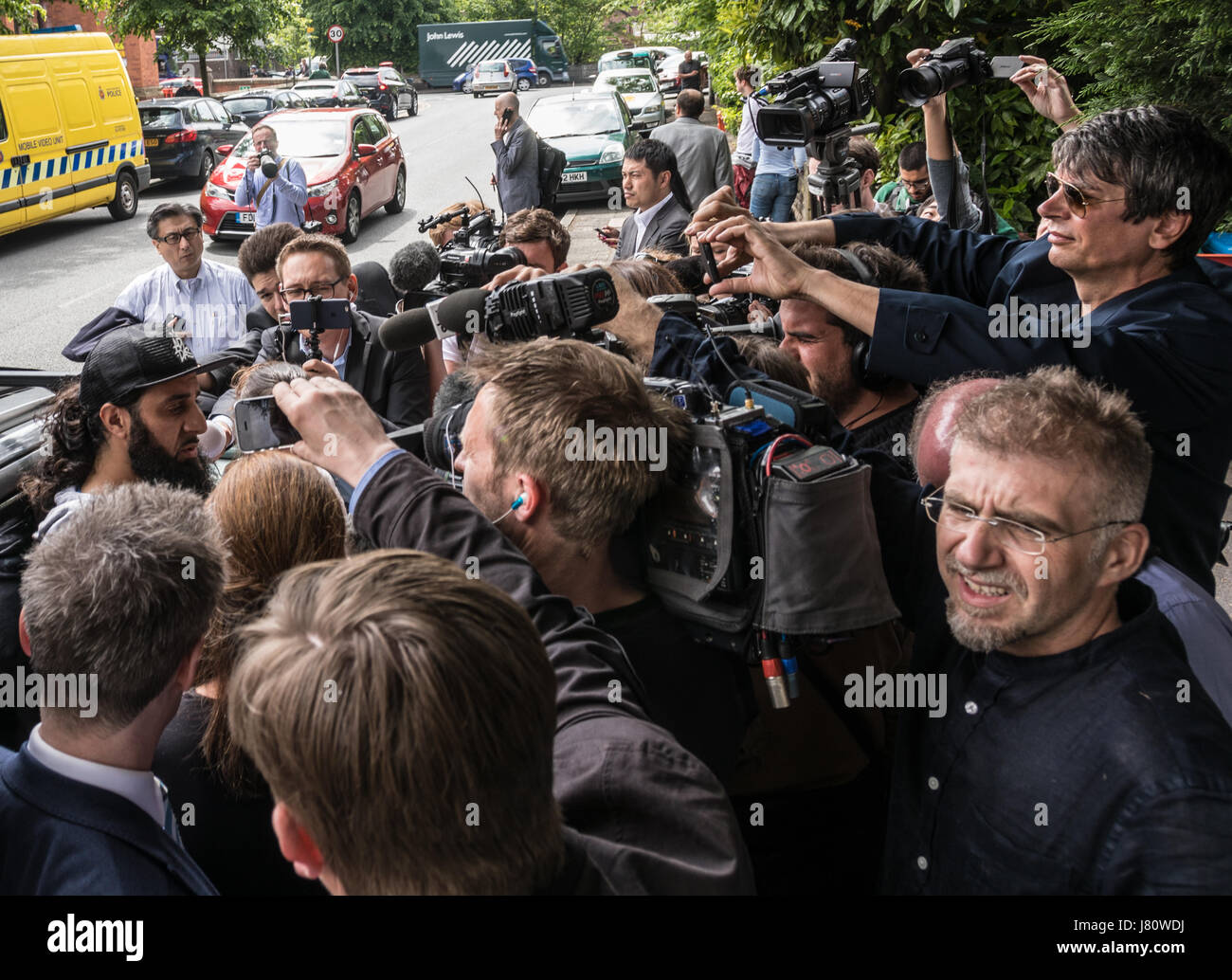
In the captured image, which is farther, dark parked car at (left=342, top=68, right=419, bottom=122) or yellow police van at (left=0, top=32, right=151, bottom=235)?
dark parked car at (left=342, top=68, right=419, bottom=122)

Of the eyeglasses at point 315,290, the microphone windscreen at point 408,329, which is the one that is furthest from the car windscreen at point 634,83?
the microphone windscreen at point 408,329

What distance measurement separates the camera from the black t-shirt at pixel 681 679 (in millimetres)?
2002

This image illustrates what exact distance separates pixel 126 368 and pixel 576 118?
13.6 meters

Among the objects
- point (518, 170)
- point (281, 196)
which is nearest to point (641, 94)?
point (518, 170)

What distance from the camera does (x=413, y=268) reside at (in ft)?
18.1

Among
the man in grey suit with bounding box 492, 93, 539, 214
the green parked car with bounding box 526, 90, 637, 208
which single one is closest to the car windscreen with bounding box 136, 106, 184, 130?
the green parked car with bounding box 526, 90, 637, 208

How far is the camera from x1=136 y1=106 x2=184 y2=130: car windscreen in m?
19.1

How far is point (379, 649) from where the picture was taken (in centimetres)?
117

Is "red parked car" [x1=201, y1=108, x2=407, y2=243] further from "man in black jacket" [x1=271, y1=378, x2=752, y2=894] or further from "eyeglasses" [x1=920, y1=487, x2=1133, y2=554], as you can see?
"eyeglasses" [x1=920, y1=487, x2=1133, y2=554]

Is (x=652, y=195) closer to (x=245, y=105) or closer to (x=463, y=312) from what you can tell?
(x=463, y=312)

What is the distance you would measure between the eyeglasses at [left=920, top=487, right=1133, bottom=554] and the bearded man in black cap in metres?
2.40

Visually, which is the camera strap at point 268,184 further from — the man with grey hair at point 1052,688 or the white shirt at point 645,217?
the man with grey hair at point 1052,688

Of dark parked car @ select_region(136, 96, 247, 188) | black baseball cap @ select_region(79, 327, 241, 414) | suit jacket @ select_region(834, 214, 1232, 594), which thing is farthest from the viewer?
dark parked car @ select_region(136, 96, 247, 188)

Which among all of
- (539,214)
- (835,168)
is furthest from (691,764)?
(539,214)
